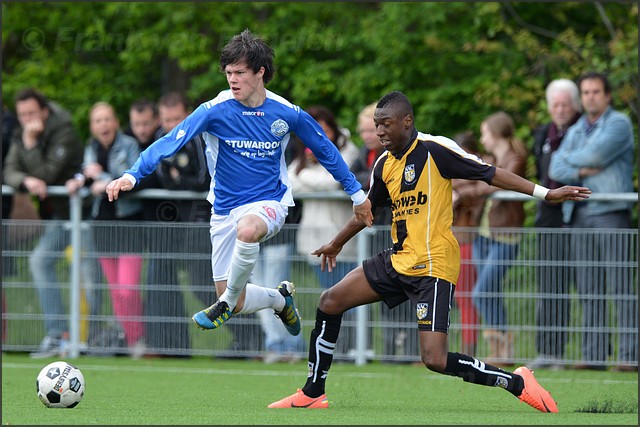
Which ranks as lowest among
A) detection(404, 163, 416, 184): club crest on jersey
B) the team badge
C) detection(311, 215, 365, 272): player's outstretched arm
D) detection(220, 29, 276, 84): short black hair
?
detection(311, 215, 365, 272): player's outstretched arm

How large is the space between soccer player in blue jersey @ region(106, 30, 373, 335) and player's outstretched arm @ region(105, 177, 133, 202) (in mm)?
414

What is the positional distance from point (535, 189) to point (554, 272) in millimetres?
3970

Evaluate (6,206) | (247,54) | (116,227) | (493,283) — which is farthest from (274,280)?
(247,54)

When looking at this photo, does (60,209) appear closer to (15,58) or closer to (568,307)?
(568,307)

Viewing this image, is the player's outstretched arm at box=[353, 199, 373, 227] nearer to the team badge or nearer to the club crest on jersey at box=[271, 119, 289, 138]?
the club crest on jersey at box=[271, 119, 289, 138]

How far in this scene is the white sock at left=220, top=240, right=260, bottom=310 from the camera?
876cm

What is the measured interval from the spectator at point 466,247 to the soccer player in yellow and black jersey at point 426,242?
352 centimetres

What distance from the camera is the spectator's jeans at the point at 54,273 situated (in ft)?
43.1

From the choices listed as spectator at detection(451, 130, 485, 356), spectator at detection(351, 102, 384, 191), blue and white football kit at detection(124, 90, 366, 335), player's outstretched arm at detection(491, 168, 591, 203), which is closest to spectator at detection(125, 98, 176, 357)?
spectator at detection(351, 102, 384, 191)

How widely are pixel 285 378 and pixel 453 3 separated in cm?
954

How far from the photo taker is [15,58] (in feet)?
79.7

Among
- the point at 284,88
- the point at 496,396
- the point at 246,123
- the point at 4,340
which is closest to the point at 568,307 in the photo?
the point at 496,396

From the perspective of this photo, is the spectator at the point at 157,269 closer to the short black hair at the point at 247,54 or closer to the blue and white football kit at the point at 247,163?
the blue and white football kit at the point at 247,163

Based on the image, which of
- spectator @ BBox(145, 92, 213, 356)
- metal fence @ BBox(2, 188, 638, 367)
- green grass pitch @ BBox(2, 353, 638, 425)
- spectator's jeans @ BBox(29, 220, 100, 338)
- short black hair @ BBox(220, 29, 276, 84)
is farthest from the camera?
spectator's jeans @ BBox(29, 220, 100, 338)
